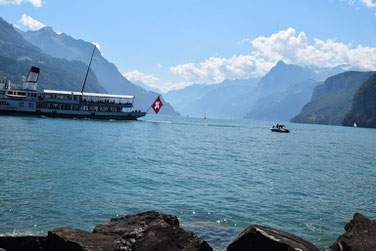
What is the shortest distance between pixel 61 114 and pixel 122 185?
93.5 m

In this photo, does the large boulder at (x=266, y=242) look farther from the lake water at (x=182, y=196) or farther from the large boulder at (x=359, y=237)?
the lake water at (x=182, y=196)

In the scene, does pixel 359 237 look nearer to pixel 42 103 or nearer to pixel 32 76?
pixel 42 103

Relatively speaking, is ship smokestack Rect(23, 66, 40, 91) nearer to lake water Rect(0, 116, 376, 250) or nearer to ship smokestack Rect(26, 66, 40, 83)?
ship smokestack Rect(26, 66, 40, 83)

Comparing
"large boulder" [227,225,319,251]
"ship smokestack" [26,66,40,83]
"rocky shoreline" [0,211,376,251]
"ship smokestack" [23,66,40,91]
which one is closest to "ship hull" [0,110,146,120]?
"ship smokestack" [23,66,40,91]

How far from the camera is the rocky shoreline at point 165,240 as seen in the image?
8.54 meters

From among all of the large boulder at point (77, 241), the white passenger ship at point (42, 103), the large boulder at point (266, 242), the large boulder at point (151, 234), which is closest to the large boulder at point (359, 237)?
the large boulder at point (266, 242)

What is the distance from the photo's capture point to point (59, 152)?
113 feet

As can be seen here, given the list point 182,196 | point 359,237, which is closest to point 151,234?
point 359,237

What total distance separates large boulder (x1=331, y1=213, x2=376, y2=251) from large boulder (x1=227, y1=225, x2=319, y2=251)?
1.06m

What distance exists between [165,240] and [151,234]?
1.90 ft

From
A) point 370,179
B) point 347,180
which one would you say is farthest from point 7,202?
point 370,179

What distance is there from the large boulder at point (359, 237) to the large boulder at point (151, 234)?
406 centimetres

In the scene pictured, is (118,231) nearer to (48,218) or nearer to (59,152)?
(48,218)

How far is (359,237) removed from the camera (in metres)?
9.09
